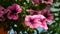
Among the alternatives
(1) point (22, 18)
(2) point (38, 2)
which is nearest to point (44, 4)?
(2) point (38, 2)

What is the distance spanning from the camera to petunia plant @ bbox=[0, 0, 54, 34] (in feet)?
2.60

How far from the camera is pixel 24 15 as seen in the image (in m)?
0.85

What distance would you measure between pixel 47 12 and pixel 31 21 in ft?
0.44

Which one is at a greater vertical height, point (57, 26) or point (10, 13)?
point (10, 13)

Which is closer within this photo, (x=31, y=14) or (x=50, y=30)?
(x=31, y=14)

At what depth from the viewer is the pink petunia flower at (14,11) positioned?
2.70 feet

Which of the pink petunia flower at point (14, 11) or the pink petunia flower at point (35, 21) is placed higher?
the pink petunia flower at point (14, 11)

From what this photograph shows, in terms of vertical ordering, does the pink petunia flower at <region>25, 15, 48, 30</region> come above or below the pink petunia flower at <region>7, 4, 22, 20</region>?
below

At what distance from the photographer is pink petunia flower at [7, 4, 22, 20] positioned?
82cm

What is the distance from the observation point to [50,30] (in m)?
0.98

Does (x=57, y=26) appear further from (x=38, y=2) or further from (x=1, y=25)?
(x=1, y=25)

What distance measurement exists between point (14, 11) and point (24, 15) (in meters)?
0.05

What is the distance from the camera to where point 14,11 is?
843 millimetres

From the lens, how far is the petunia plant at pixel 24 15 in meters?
0.79
